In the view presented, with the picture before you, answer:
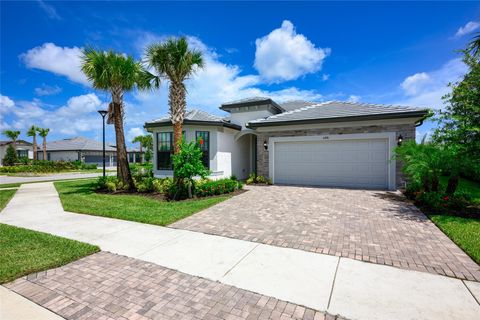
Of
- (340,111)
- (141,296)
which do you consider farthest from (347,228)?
(340,111)

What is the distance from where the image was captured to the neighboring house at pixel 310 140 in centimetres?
1078

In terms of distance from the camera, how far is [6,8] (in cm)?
772

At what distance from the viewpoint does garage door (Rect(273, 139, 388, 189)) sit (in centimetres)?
1105

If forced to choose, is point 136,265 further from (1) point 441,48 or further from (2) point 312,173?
(1) point 441,48

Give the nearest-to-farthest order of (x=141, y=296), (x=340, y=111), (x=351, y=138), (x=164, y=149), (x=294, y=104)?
1. (x=141, y=296)
2. (x=351, y=138)
3. (x=340, y=111)
4. (x=164, y=149)
5. (x=294, y=104)

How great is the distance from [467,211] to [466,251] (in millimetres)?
A: 3811

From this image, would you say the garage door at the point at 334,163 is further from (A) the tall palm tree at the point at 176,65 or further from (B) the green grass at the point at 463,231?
(A) the tall palm tree at the point at 176,65

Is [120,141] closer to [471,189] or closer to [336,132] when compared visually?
[336,132]

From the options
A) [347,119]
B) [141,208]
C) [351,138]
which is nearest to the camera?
[141,208]

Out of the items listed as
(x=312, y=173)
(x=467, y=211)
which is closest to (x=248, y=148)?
(x=312, y=173)

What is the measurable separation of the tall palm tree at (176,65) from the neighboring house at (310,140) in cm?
284

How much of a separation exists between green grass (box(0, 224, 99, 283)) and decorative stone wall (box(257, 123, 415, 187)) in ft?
33.3

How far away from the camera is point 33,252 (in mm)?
4113

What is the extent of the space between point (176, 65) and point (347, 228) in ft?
30.1
